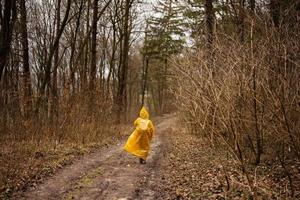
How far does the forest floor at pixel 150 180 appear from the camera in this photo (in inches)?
291

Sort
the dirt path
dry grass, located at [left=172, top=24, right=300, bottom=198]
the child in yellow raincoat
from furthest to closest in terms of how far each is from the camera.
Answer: the child in yellow raincoat, the dirt path, dry grass, located at [left=172, top=24, right=300, bottom=198]

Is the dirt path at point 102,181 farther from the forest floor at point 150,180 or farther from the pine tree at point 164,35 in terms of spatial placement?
the pine tree at point 164,35

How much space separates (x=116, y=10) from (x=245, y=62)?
19968mm

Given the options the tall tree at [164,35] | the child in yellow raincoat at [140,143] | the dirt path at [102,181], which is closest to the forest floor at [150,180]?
the dirt path at [102,181]

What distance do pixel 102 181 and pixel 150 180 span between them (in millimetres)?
1243

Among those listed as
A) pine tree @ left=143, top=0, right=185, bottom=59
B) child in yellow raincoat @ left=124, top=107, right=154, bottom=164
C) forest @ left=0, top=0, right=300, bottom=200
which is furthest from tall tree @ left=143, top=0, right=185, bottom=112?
child in yellow raincoat @ left=124, top=107, right=154, bottom=164

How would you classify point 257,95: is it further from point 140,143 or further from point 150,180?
point 140,143

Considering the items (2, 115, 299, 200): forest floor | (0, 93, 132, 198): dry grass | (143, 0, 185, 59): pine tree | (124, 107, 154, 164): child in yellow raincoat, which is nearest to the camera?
(2, 115, 299, 200): forest floor

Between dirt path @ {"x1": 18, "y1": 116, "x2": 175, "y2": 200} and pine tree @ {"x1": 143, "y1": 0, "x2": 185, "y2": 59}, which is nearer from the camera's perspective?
dirt path @ {"x1": 18, "y1": 116, "x2": 175, "y2": 200}

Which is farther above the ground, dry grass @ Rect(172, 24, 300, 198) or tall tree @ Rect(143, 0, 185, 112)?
tall tree @ Rect(143, 0, 185, 112)

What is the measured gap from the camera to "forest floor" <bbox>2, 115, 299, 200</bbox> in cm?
739

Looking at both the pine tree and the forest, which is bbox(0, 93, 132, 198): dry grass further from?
the pine tree

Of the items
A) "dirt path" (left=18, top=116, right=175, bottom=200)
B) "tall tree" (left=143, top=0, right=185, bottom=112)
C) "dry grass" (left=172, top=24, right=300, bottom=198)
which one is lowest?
"dirt path" (left=18, top=116, right=175, bottom=200)

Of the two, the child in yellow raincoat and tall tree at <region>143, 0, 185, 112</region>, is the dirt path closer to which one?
the child in yellow raincoat
